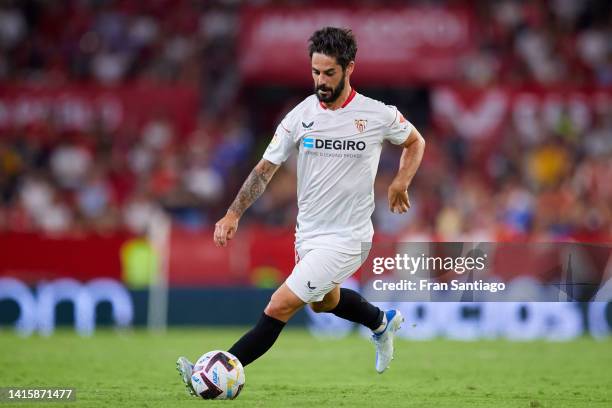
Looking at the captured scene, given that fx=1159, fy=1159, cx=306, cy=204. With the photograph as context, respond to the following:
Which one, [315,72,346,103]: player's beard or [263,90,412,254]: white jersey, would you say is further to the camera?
[263,90,412,254]: white jersey

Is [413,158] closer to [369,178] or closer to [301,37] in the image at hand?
[369,178]

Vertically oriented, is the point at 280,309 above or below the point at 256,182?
below

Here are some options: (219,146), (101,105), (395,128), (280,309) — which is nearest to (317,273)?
(280,309)

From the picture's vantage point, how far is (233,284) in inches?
686

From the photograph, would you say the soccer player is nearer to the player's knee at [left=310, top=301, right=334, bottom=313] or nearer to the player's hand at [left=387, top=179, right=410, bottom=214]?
the player's hand at [left=387, top=179, right=410, bottom=214]

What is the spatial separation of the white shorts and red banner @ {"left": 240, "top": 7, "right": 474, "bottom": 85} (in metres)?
12.7

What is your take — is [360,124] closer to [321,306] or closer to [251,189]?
[251,189]

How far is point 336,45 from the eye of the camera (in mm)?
8359

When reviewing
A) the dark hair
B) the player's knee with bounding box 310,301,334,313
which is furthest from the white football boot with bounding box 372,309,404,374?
the dark hair

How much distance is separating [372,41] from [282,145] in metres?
12.9

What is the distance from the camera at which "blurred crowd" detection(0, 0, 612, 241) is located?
18219 mm

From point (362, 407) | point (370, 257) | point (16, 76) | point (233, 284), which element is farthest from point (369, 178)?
point (16, 76)

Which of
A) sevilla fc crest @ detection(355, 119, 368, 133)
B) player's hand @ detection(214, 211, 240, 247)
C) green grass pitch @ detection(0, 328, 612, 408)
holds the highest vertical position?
sevilla fc crest @ detection(355, 119, 368, 133)

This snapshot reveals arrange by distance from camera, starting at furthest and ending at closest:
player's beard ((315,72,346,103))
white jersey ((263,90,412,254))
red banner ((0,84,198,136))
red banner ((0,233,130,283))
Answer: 1. red banner ((0,84,198,136))
2. red banner ((0,233,130,283))
3. white jersey ((263,90,412,254))
4. player's beard ((315,72,346,103))
